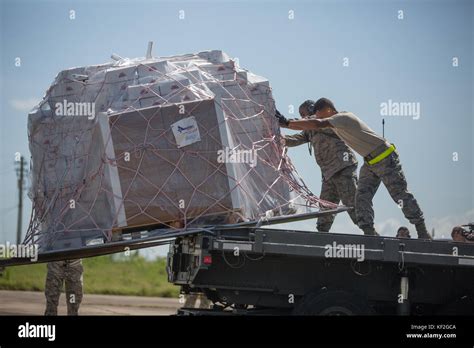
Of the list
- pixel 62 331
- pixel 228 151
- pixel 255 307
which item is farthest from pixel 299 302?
pixel 62 331

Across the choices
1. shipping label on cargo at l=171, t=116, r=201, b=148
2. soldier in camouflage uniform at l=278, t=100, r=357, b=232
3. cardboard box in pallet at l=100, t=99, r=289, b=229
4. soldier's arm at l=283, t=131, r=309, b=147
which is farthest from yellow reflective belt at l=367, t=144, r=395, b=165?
shipping label on cargo at l=171, t=116, r=201, b=148

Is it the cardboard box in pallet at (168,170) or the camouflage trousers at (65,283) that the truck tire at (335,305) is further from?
the camouflage trousers at (65,283)

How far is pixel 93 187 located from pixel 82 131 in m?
0.74

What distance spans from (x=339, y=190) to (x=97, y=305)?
30.7 ft

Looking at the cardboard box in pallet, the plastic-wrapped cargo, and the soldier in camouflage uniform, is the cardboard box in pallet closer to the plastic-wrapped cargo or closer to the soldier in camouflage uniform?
the plastic-wrapped cargo

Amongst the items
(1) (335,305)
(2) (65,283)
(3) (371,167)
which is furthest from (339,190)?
(2) (65,283)

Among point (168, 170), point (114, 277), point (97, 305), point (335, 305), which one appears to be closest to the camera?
point (335, 305)

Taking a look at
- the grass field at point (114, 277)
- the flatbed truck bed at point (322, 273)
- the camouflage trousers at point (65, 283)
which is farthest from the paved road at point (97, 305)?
the flatbed truck bed at point (322, 273)

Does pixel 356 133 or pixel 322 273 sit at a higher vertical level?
pixel 356 133

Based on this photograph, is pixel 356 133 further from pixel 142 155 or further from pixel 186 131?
pixel 142 155

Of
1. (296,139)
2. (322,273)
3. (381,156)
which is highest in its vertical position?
(296,139)

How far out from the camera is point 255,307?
1070 cm

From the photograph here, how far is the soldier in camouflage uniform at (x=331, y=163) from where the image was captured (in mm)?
13008

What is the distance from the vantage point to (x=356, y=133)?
1194cm
